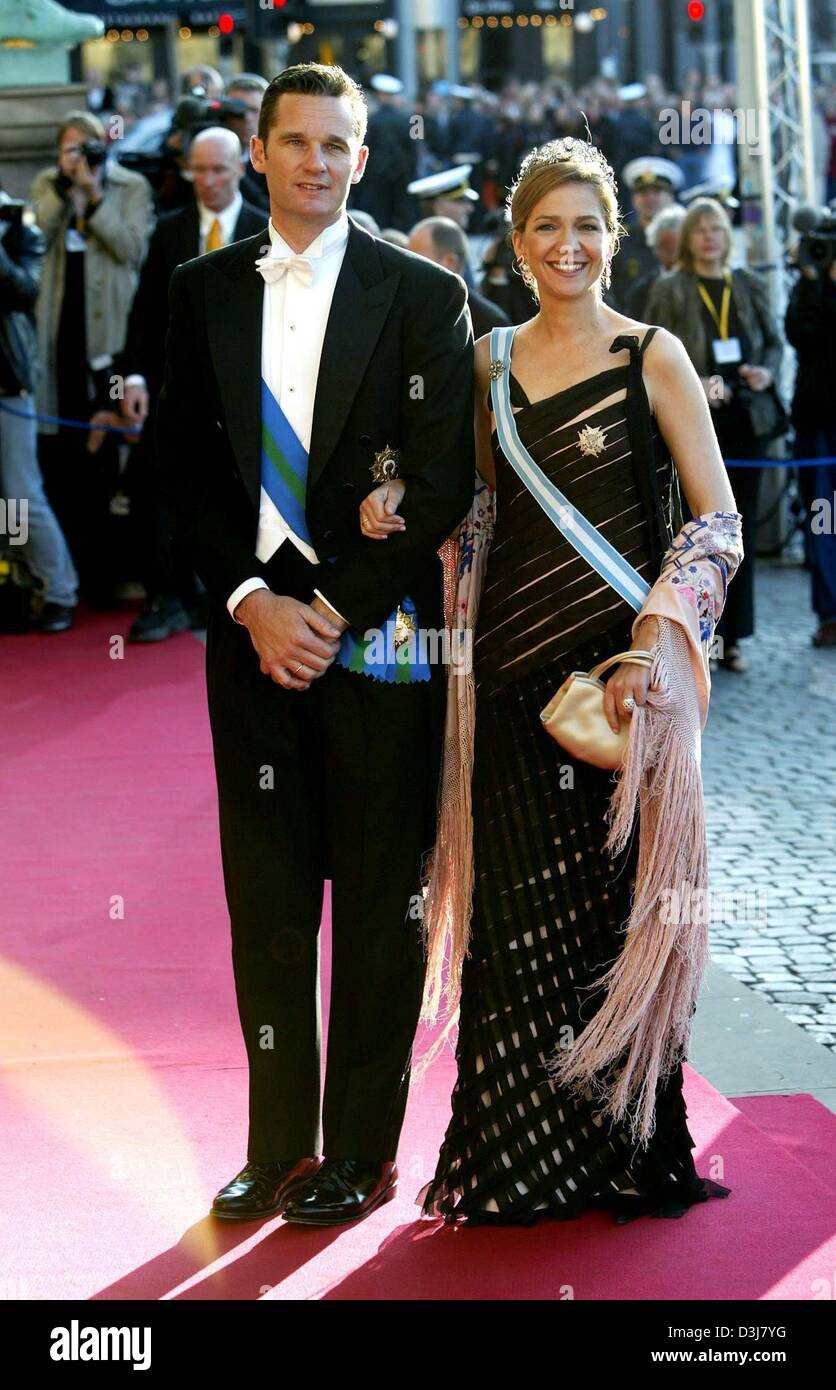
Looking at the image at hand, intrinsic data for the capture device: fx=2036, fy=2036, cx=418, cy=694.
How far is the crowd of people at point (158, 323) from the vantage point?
8.90 meters

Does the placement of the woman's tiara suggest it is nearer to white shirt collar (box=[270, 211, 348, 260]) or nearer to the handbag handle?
white shirt collar (box=[270, 211, 348, 260])

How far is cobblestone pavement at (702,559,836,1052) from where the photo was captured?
17.5 ft

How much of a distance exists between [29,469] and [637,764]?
6891mm

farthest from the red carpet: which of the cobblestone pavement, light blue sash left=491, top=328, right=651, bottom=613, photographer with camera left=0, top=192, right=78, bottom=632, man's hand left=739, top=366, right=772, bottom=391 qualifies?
man's hand left=739, top=366, right=772, bottom=391

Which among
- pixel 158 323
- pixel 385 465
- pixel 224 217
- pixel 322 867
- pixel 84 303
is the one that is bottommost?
pixel 322 867

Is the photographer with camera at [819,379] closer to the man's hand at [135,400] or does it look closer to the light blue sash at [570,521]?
the man's hand at [135,400]

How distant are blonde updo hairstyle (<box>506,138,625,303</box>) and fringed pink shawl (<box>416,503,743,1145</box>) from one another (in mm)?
557

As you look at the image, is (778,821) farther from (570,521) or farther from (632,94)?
(632,94)

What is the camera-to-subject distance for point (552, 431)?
3.60 metres

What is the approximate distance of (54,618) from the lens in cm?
1005

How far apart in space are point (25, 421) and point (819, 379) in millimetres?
3849

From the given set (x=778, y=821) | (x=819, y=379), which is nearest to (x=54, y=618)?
(x=819, y=379)

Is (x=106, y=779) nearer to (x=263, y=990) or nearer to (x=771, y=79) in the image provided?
(x=263, y=990)

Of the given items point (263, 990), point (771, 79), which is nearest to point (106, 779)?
point (263, 990)
